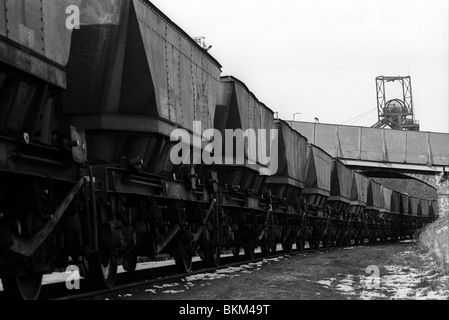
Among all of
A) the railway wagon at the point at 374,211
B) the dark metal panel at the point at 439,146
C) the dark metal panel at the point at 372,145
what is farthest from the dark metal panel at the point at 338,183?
the dark metal panel at the point at 439,146

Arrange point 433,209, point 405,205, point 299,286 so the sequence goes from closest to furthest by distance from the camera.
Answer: point 299,286, point 405,205, point 433,209

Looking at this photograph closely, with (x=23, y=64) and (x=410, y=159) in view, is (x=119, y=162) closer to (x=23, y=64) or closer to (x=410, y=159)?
(x=23, y=64)

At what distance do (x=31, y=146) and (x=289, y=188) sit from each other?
539 inches

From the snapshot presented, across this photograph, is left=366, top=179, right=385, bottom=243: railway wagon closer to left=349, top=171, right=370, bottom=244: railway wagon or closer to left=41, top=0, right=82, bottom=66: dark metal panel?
left=349, top=171, right=370, bottom=244: railway wagon

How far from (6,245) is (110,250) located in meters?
2.63

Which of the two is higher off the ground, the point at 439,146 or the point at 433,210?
the point at 439,146

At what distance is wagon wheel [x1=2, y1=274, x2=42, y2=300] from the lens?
250 inches

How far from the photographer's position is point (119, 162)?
340 inches

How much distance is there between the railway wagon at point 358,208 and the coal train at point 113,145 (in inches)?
588

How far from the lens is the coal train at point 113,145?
607 cm

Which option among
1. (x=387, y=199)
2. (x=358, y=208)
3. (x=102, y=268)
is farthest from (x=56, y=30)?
(x=387, y=199)

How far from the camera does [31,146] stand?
610 cm

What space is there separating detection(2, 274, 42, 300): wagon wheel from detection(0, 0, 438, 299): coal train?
0.05 feet

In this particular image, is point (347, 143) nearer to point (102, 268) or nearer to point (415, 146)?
point (415, 146)
